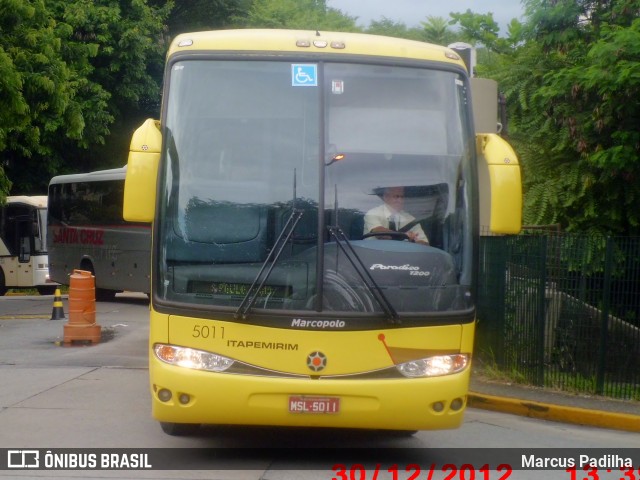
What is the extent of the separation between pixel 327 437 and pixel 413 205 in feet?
8.77

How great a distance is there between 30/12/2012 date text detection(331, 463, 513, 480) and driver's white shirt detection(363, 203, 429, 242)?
184 cm

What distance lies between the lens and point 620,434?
10516 millimetres

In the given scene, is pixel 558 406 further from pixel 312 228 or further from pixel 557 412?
pixel 312 228

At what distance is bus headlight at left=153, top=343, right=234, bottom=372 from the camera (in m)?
7.50

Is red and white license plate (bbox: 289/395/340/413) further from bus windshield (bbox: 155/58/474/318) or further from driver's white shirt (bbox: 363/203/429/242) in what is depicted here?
driver's white shirt (bbox: 363/203/429/242)

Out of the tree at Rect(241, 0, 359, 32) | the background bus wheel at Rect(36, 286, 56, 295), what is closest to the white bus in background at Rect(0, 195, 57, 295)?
the background bus wheel at Rect(36, 286, 56, 295)

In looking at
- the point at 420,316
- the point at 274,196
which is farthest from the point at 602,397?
the point at 274,196

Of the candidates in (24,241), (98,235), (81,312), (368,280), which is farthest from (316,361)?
(24,241)

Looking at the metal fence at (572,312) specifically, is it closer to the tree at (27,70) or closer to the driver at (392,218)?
the driver at (392,218)

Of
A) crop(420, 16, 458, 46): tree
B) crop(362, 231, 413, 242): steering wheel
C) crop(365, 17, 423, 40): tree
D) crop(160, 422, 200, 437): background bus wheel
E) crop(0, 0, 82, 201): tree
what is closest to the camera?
crop(362, 231, 413, 242): steering wheel

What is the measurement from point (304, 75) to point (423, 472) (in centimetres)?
329

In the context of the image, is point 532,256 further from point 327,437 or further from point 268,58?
point 268,58

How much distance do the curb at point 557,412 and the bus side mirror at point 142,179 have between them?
17.5ft

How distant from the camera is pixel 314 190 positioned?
25.2ft
